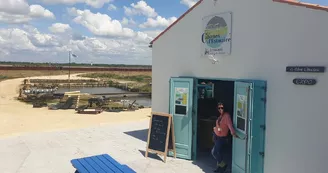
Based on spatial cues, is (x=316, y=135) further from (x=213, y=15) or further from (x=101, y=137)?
(x=101, y=137)

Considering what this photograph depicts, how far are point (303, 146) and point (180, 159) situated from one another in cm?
366

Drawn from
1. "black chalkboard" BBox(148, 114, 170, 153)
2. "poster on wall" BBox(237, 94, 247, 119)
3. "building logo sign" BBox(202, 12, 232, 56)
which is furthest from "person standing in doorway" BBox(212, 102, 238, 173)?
"black chalkboard" BBox(148, 114, 170, 153)

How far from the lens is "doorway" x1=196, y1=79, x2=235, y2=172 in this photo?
893 centimetres

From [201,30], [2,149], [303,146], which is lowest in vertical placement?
[2,149]

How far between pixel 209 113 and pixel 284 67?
3.99 metres

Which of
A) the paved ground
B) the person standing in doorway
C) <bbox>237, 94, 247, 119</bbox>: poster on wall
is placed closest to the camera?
<bbox>237, 94, 247, 119</bbox>: poster on wall

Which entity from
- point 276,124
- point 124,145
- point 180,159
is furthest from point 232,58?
point 124,145

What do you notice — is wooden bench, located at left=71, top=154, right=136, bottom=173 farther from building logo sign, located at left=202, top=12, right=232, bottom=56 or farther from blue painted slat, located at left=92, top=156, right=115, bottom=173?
building logo sign, located at left=202, top=12, right=232, bottom=56

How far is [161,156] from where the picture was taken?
8.54m

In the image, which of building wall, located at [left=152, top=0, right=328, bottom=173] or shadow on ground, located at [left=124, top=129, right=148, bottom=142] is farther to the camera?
shadow on ground, located at [left=124, top=129, right=148, bottom=142]

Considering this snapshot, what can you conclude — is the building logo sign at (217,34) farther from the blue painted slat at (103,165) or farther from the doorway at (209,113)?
the blue painted slat at (103,165)

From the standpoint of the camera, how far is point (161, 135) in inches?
330

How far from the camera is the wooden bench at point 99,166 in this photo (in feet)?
18.5

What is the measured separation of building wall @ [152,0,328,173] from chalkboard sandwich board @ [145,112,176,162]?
186 cm
